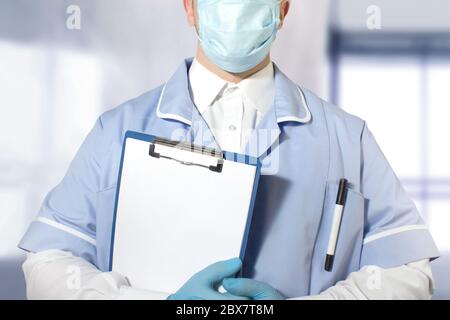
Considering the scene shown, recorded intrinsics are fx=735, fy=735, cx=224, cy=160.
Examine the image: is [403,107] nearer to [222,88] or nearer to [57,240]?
[222,88]

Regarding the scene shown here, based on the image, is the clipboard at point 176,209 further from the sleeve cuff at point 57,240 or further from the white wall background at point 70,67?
the white wall background at point 70,67

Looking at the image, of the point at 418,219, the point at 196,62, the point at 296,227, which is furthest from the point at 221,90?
the point at 418,219

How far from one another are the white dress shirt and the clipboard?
77 millimetres

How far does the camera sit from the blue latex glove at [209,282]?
0.86m

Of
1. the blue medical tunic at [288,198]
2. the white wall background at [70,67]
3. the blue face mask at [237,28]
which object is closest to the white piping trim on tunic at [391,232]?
the blue medical tunic at [288,198]

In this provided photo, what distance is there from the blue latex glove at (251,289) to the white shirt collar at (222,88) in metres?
0.23

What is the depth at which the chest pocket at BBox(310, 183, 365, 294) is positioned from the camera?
37.0 inches

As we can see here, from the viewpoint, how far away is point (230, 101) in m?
0.97

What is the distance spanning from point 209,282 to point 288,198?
15cm

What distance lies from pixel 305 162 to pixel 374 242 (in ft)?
0.45

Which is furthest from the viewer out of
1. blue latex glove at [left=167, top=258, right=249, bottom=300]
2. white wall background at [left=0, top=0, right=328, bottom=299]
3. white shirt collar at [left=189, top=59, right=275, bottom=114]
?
white wall background at [left=0, top=0, right=328, bottom=299]

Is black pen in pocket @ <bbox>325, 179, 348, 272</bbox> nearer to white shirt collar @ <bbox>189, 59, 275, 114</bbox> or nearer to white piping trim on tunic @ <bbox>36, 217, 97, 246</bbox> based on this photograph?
white shirt collar @ <bbox>189, 59, 275, 114</bbox>

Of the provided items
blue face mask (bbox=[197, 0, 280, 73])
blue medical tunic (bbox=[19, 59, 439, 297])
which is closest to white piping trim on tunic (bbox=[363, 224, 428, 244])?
blue medical tunic (bbox=[19, 59, 439, 297])

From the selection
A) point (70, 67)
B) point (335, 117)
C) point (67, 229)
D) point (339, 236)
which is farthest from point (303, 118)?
point (70, 67)
